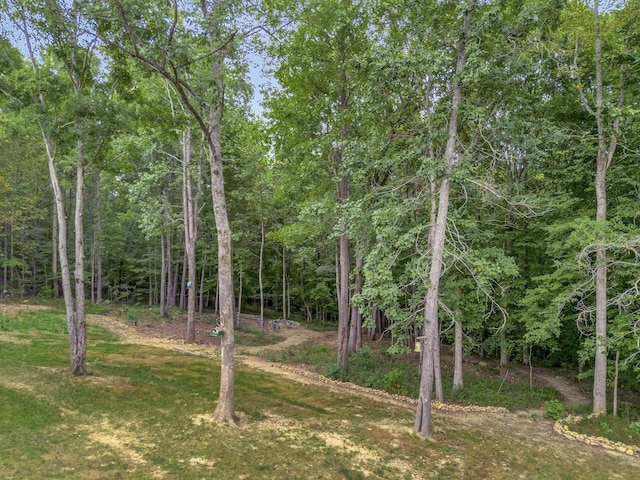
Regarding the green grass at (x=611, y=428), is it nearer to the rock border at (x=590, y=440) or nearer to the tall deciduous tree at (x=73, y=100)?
the rock border at (x=590, y=440)

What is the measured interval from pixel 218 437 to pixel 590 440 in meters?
8.27

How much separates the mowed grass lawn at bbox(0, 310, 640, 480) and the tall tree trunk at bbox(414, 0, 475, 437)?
562 millimetres

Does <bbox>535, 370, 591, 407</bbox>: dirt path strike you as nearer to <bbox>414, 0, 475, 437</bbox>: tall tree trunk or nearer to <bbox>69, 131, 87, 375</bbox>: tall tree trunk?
<bbox>414, 0, 475, 437</bbox>: tall tree trunk

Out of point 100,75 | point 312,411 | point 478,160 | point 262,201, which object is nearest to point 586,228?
point 478,160

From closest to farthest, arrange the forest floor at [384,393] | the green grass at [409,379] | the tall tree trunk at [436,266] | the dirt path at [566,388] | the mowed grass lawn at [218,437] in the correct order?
the mowed grass lawn at [218,437] → the tall tree trunk at [436,266] → the forest floor at [384,393] → the green grass at [409,379] → the dirt path at [566,388]

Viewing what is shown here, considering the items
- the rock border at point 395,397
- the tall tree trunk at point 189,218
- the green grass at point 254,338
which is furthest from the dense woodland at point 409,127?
the green grass at point 254,338

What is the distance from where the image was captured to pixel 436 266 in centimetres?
833

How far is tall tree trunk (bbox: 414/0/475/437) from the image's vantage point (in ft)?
26.1

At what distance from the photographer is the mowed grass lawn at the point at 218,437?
5.59m

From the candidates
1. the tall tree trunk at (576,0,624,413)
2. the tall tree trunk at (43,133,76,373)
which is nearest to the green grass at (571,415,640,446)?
the tall tree trunk at (576,0,624,413)

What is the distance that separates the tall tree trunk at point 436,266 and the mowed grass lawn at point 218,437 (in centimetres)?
56

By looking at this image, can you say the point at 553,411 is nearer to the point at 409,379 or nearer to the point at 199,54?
the point at 409,379

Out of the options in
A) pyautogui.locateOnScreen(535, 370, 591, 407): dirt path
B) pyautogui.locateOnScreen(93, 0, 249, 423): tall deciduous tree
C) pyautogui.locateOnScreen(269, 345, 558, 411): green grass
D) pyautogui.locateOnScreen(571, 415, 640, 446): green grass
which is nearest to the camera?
pyautogui.locateOnScreen(93, 0, 249, 423): tall deciduous tree

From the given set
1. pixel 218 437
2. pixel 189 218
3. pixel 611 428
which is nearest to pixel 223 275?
pixel 218 437
